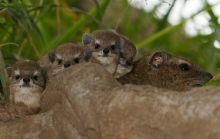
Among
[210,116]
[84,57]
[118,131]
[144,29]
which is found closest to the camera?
[210,116]

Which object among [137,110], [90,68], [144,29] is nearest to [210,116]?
[137,110]

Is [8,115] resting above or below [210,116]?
below

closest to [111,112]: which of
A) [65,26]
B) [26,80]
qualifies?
[26,80]

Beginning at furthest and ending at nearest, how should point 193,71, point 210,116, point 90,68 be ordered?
point 193,71 < point 90,68 < point 210,116

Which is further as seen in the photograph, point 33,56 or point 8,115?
point 33,56

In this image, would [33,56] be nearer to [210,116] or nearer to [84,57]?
[84,57]

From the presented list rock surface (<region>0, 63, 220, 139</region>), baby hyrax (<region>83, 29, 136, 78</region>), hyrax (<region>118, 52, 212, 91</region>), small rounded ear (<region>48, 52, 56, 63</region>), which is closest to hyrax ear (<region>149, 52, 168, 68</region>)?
hyrax (<region>118, 52, 212, 91</region>)

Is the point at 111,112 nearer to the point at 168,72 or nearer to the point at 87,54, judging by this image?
the point at 87,54
